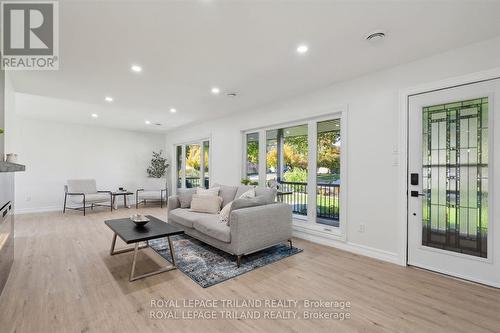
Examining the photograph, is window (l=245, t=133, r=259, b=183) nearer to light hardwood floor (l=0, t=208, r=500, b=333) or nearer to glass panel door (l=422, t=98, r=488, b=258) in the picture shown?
light hardwood floor (l=0, t=208, r=500, b=333)

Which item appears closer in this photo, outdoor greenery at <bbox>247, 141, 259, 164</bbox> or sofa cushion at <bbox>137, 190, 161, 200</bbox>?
outdoor greenery at <bbox>247, 141, 259, 164</bbox>

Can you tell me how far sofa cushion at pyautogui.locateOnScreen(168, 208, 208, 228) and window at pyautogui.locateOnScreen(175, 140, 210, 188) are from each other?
242 cm

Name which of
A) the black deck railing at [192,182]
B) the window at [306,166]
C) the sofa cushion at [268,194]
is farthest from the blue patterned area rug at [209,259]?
the black deck railing at [192,182]

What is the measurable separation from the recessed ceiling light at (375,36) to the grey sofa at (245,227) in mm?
2214

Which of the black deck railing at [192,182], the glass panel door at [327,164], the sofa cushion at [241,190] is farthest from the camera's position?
the black deck railing at [192,182]

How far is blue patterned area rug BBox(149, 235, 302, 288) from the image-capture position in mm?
2578

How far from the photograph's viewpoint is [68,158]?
6.66m

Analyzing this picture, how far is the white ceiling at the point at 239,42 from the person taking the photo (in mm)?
1925

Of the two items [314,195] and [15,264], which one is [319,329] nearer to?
[314,195]

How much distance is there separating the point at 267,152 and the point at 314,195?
1.38 m

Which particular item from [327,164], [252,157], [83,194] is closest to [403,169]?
[327,164]

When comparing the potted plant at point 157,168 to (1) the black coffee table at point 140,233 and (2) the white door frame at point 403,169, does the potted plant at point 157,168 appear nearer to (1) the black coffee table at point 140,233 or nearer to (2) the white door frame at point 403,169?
(1) the black coffee table at point 140,233

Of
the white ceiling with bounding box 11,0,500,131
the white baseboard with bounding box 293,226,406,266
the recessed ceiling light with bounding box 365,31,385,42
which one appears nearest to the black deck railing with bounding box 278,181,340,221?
the white baseboard with bounding box 293,226,406,266

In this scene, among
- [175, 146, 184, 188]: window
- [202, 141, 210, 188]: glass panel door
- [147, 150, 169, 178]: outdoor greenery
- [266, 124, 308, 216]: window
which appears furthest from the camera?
[147, 150, 169, 178]: outdoor greenery
